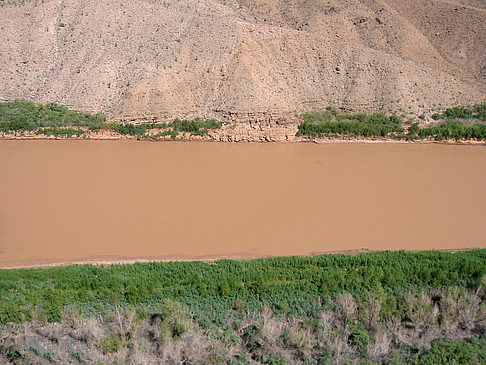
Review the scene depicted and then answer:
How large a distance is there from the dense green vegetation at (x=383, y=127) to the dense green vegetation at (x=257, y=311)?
27.3 ft

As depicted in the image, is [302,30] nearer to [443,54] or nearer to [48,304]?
[443,54]

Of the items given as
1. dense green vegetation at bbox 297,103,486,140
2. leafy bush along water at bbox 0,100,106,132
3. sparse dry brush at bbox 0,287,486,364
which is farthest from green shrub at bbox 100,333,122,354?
dense green vegetation at bbox 297,103,486,140

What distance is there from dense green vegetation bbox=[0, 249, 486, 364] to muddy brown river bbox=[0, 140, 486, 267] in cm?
114

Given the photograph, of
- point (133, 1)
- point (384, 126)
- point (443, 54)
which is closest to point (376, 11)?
point (443, 54)

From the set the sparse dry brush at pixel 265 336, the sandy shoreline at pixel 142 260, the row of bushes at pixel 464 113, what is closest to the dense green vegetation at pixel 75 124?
the sandy shoreline at pixel 142 260

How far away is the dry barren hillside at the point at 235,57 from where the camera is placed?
69.6ft

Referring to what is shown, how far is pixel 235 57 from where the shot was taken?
71.1 feet

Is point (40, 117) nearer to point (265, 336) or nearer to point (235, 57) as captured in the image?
point (235, 57)

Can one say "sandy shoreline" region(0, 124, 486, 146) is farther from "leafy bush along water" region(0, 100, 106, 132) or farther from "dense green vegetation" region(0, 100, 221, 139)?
"leafy bush along water" region(0, 100, 106, 132)

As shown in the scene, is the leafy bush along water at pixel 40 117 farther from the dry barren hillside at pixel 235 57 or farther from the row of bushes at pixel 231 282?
the row of bushes at pixel 231 282

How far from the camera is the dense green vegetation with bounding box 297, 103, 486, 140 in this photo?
20.5m

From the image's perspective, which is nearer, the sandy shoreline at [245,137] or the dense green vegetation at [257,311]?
the dense green vegetation at [257,311]

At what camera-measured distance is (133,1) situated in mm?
23656

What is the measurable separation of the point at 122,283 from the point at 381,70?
15.8 metres
